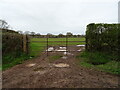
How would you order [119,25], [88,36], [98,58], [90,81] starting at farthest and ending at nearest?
1. [88,36]
2. [98,58]
3. [119,25]
4. [90,81]

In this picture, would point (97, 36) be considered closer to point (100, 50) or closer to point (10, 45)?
point (100, 50)

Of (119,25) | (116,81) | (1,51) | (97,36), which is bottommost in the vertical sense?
(116,81)

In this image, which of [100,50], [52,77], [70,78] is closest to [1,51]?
[52,77]

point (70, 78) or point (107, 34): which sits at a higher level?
point (107, 34)

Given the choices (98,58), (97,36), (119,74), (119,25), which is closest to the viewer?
(119,74)

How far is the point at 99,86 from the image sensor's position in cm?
338

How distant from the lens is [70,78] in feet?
13.0

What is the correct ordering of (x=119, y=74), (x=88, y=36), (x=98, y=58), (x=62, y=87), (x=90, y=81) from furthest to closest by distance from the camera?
(x=88, y=36)
(x=98, y=58)
(x=119, y=74)
(x=90, y=81)
(x=62, y=87)

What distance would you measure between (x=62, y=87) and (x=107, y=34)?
5.22 m

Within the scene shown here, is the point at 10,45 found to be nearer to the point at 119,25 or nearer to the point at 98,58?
the point at 98,58

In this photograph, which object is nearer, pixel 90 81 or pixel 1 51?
pixel 90 81

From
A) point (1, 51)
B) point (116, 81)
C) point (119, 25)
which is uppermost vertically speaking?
point (119, 25)

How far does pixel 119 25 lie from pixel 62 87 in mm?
5275

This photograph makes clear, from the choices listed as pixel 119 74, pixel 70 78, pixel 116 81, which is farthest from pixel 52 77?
pixel 119 74
